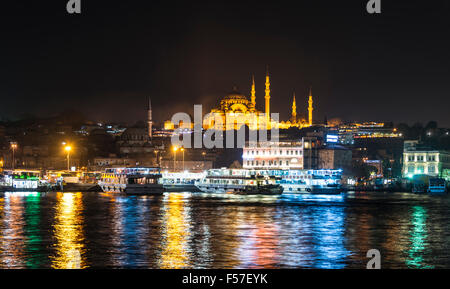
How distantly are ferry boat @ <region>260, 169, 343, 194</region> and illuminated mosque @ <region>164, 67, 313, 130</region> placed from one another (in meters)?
76.1

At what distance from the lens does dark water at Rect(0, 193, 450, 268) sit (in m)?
24.8

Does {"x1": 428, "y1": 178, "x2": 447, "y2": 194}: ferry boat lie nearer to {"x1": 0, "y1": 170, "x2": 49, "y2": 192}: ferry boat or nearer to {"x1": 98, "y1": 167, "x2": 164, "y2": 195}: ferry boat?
{"x1": 98, "y1": 167, "x2": 164, "y2": 195}: ferry boat

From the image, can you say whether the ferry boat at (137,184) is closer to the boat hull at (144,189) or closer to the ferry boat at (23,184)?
the boat hull at (144,189)

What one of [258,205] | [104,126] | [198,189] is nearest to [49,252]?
[258,205]

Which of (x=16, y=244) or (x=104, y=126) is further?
(x=104, y=126)

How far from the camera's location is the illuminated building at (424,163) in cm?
9869

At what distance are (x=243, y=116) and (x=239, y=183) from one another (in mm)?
85321

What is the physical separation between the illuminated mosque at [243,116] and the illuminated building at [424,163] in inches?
2146

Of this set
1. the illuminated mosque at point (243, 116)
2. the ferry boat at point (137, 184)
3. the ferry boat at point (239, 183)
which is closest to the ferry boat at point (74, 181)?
the ferry boat at point (137, 184)

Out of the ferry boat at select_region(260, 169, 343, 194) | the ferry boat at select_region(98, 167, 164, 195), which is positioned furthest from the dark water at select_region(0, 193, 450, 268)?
the ferry boat at select_region(260, 169, 343, 194)

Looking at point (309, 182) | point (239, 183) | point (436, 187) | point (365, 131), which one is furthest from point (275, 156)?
point (365, 131)

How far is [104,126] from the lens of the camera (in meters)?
182
